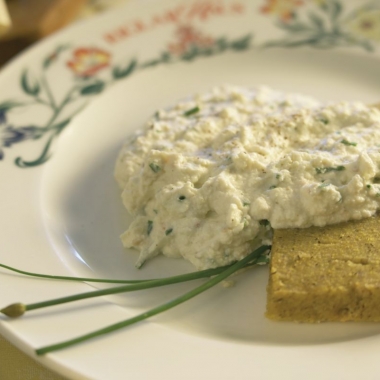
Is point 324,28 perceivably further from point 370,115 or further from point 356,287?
point 356,287

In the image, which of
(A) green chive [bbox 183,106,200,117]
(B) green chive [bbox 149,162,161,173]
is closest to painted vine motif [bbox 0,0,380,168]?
(A) green chive [bbox 183,106,200,117]

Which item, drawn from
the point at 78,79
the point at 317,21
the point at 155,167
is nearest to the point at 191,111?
the point at 155,167

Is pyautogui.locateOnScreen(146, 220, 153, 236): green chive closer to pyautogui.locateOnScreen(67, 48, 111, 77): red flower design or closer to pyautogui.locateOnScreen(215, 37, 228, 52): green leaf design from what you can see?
pyautogui.locateOnScreen(67, 48, 111, 77): red flower design

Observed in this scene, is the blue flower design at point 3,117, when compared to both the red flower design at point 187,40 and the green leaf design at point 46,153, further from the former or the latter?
the red flower design at point 187,40

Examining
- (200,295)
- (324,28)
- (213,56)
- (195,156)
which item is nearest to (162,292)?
(200,295)

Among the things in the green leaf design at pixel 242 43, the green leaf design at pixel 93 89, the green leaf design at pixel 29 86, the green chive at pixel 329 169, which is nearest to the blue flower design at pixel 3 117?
the green leaf design at pixel 29 86

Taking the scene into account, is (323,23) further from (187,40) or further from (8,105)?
(8,105)
